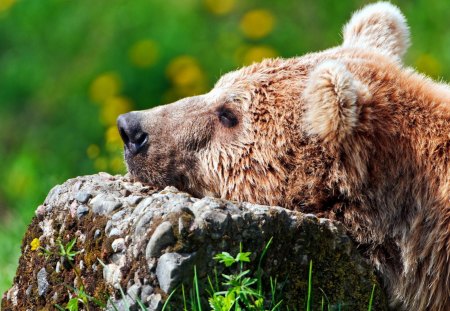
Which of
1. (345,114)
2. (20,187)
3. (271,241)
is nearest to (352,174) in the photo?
(345,114)

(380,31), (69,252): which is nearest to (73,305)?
→ (69,252)

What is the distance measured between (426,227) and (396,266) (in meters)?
0.20

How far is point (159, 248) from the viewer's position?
3125 millimetres

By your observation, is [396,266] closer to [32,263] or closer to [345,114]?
[345,114]

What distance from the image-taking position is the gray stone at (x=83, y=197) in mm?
3561

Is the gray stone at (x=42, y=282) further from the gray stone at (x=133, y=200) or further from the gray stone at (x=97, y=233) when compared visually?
the gray stone at (x=133, y=200)

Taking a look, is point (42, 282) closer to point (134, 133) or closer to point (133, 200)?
point (133, 200)

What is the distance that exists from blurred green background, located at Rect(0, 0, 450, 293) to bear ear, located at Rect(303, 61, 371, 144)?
173 inches

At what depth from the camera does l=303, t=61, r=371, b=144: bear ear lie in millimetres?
3678

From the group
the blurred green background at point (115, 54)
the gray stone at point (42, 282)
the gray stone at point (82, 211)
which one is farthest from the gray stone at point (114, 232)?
the blurred green background at point (115, 54)

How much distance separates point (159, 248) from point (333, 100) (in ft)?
3.40

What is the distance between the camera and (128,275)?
126 inches

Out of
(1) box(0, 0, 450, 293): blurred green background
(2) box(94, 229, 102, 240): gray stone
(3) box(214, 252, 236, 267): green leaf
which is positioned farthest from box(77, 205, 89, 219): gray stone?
(1) box(0, 0, 450, 293): blurred green background

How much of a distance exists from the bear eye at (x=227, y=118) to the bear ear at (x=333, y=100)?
0.49m
